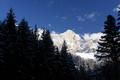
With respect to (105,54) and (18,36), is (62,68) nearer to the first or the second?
(18,36)

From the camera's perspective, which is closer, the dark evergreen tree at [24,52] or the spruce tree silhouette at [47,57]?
the dark evergreen tree at [24,52]

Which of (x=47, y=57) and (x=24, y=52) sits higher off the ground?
(x=47, y=57)

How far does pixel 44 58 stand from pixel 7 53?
17.1 metres

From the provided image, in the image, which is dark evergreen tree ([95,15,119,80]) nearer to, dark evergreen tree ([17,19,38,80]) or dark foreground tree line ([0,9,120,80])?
dark foreground tree line ([0,9,120,80])

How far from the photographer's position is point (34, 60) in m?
58.8

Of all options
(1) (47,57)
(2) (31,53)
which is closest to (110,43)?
(2) (31,53)

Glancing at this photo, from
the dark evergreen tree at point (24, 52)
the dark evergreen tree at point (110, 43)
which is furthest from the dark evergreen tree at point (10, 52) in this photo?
the dark evergreen tree at point (110, 43)

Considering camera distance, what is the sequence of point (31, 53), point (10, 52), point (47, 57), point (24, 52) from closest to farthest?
point (10, 52), point (24, 52), point (31, 53), point (47, 57)

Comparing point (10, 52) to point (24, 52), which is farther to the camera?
point (24, 52)

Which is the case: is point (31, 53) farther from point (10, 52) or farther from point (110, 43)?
point (110, 43)

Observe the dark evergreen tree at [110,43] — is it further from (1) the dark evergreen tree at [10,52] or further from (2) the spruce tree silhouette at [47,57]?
(2) the spruce tree silhouette at [47,57]

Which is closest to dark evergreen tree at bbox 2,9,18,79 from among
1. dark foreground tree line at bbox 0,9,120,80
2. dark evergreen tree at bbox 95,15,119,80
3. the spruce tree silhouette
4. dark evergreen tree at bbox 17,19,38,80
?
dark foreground tree line at bbox 0,9,120,80

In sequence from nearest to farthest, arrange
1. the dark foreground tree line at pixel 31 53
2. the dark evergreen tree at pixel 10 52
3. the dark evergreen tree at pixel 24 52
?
the dark foreground tree line at pixel 31 53
the dark evergreen tree at pixel 10 52
the dark evergreen tree at pixel 24 52

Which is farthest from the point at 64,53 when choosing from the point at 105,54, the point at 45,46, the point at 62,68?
the point at 105,54
